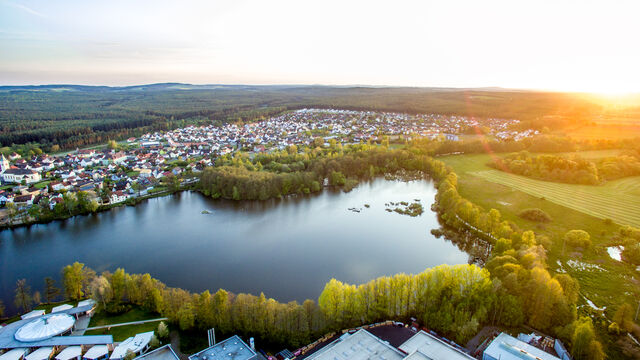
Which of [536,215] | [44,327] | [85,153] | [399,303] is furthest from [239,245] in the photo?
[85,153]

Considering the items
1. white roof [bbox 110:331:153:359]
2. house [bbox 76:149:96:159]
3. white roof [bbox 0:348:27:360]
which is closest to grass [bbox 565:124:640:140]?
white roof [bbox 110:331:153:359]

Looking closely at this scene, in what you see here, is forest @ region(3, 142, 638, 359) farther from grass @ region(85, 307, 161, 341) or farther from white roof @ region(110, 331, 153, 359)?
white roof @ region(110, 331, 153, 359)

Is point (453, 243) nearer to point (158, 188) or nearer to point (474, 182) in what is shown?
point (474, 182)

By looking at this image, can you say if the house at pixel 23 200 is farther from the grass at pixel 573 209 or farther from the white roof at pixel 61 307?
the grass at pixel 573 209

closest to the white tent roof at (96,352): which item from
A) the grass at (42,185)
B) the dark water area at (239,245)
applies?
the dark water area at (239,245)

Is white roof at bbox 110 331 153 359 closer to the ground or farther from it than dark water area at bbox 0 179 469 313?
farther from it
